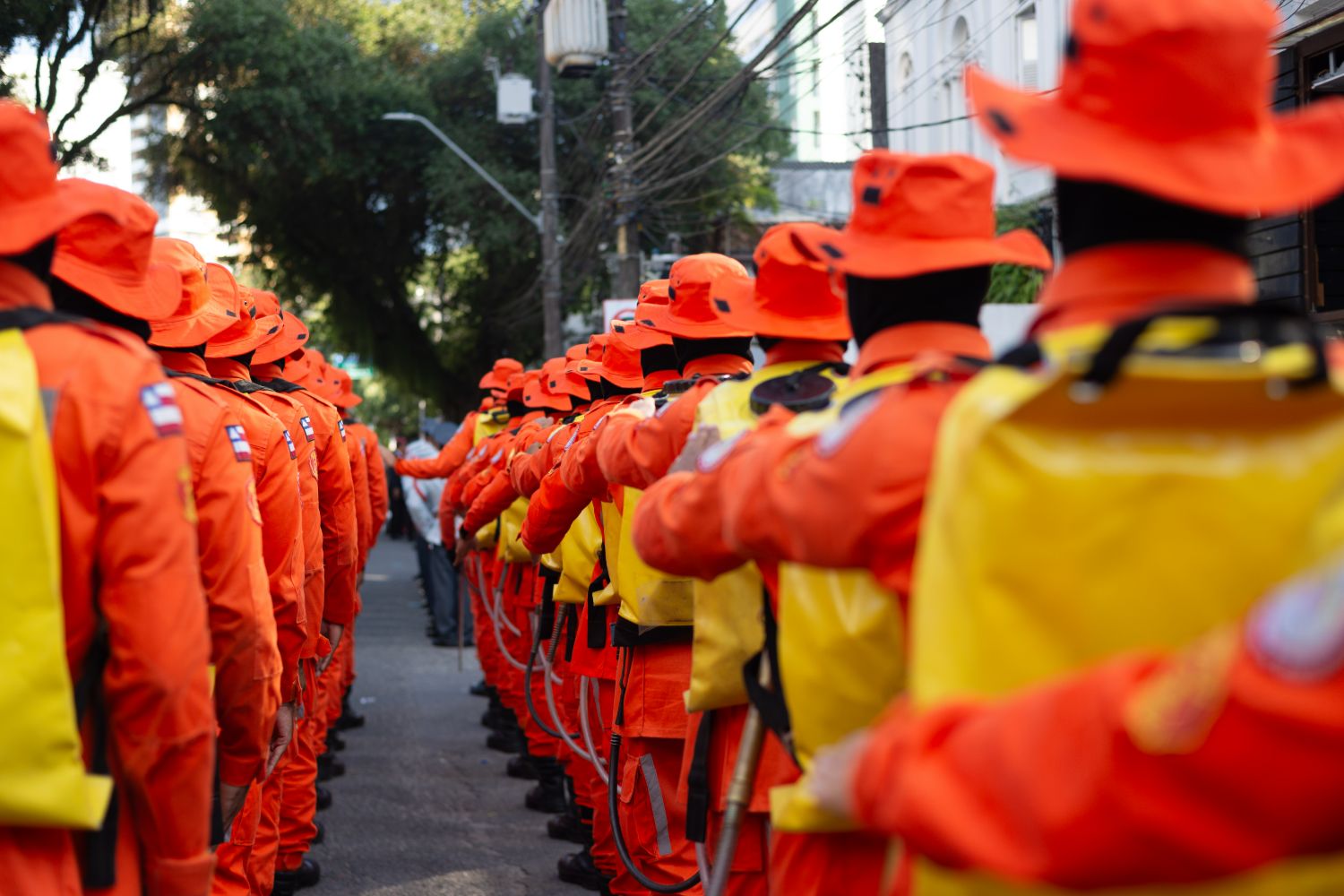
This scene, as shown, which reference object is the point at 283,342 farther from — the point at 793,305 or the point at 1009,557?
the point at 1009,557

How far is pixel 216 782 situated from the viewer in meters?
4.55

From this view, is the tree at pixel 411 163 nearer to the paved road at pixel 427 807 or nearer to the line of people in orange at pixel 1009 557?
the paved road at pixel 427 807

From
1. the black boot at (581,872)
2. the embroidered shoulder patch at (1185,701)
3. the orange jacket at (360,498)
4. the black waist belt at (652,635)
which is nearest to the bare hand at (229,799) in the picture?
the black waist belt at (652,635)

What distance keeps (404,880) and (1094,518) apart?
6849 mm

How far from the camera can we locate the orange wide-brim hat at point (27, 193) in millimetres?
3340

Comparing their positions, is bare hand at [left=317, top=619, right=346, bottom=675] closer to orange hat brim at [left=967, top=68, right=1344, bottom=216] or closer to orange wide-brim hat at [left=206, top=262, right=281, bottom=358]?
orange wide-brim hat at [left=206, top=262, right=281, bottom=358]

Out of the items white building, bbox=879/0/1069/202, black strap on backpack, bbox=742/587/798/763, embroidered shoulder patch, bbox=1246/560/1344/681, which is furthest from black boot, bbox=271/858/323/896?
white building, bbox=879/0/1069/202

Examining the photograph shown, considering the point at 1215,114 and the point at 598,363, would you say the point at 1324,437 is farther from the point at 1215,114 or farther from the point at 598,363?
the point at 598,363

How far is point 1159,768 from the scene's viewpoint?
5.94ft

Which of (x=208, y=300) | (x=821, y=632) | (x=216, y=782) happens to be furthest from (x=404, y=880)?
(x=821, y=632)

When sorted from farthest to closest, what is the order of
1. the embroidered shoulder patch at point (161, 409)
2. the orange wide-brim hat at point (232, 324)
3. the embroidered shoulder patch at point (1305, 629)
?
the orange wide-brim hat at point (232, 324), the embroidered shoulder patch at point (161, 409), the embroidered shoulder patch at point (1305, 629)

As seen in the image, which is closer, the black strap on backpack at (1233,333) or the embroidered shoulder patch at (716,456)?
the black strap on backpack at (1233,333)

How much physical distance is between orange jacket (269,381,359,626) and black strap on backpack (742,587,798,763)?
460 cm

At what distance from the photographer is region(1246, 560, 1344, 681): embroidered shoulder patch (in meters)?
1.71
